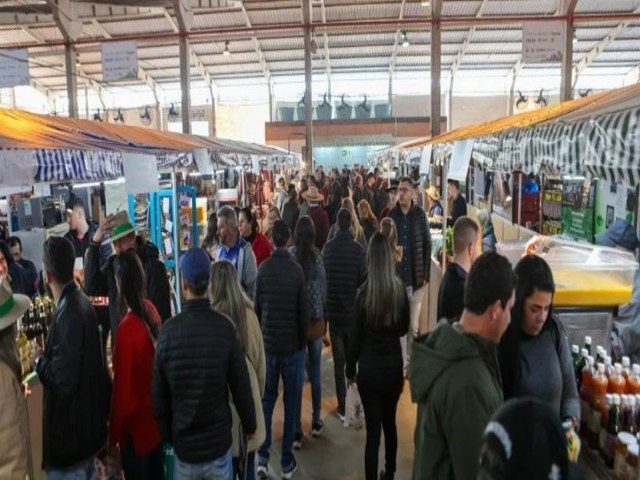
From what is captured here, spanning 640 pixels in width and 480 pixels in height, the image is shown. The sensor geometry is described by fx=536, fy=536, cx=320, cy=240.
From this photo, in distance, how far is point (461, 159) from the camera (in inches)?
A: 187

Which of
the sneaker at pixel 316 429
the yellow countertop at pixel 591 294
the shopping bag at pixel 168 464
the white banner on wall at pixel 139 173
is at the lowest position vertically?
the sneaker at pixel 316 429

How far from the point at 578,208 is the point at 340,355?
15.7 feet

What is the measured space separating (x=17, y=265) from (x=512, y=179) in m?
6.77

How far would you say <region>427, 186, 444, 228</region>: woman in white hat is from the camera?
9.03 metres

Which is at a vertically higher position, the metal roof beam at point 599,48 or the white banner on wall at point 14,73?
the metal roof beam at point 599,48

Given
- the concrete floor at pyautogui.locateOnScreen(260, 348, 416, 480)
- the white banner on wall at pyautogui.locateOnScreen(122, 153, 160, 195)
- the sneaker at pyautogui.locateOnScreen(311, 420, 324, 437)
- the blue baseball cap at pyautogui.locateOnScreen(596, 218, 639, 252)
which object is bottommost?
the concrete floor at pyautogui.locateOnScreen(260, 348, 416, 480)

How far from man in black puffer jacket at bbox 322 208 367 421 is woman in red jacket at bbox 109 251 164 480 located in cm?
184

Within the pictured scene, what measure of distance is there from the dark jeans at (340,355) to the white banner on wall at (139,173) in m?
2.00

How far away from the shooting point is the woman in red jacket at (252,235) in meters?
5.28

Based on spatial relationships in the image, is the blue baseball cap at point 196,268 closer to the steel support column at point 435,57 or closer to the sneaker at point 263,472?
the sneaker at point 263,472

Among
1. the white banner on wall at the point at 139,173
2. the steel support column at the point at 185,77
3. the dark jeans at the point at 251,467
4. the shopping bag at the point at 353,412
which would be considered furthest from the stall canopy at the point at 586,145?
the steel support column at the point at 185,77

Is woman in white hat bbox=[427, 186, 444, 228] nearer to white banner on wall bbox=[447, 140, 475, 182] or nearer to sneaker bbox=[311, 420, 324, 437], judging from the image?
white banner on wall bbox=[447, 140, 475, 182]

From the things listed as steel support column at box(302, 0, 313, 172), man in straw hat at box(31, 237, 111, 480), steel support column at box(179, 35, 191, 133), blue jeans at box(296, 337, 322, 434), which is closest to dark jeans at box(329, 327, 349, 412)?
blue jeans at box(296, 337, 322, 434)

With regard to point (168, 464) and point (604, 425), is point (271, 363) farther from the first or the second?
point (604, 425)
